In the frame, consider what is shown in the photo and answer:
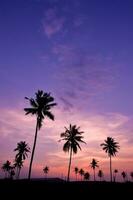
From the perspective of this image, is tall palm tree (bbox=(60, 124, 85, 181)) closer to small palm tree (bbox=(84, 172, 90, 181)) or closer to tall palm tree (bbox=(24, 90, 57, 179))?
tall palm tree (bbox=(24, 90, 57, 179))

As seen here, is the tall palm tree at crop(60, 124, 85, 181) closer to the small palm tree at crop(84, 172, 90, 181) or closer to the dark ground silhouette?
the dark ground silhouette

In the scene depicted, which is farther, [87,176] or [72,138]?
[87,176]

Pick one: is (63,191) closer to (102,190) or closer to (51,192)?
(51,192)

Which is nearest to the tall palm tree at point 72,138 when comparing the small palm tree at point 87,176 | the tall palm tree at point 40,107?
the tall palm tree at point 40,107

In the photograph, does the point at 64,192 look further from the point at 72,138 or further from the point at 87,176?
the point at 87,176

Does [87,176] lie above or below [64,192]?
above

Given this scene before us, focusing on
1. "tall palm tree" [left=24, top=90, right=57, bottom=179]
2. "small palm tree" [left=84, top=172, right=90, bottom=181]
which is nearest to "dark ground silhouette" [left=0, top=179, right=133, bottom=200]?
"tall palm tree" [left=24, top=90, right=57, bottom=179]

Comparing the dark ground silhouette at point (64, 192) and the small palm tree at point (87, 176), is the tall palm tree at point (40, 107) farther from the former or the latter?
the small palm tree at point (87, 176)

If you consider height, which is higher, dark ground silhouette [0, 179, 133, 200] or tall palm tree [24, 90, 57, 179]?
tall palm tree [24, 90, 57, 179]

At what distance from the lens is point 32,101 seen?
153ft

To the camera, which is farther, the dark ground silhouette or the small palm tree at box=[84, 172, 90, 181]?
the small palm tree at box=[84, 172, 90, 181]

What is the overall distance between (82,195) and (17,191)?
918 centimetres

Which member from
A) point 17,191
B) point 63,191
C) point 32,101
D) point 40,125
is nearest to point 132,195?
point 63,191

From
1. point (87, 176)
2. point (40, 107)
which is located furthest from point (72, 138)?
point (87, 176)
